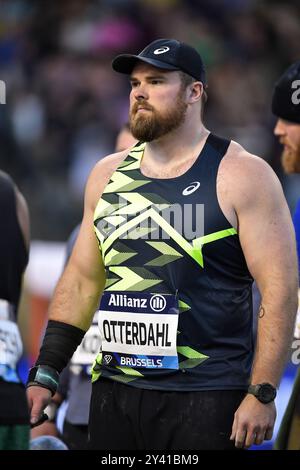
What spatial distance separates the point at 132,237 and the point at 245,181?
0.54 metres

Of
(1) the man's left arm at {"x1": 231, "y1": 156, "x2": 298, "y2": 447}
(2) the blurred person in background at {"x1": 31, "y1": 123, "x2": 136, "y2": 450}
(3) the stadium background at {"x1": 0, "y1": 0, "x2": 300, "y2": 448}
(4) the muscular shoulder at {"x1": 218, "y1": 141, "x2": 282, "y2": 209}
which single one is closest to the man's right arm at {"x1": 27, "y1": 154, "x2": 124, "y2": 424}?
(4) the muscular shoulder at {"x1": 218, "y1": 141, "x2": 282, "y2": 209}

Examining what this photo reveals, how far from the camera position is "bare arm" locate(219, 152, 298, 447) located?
502 centimetres

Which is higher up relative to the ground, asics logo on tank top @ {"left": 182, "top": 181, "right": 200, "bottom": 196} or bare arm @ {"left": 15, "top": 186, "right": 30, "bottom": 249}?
asics logo on tank top @ {"left": 182, "top": 181, "right": 200, "bottom": 196}

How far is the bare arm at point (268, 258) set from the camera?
16.5 feet

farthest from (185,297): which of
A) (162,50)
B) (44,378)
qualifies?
(162,50)

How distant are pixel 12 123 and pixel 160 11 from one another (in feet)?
8.27

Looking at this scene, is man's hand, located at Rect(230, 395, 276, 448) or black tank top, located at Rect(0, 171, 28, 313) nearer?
black tank top, located at Rect(0, 171, 28, 313)

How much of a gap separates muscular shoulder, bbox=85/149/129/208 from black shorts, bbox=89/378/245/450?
873 millimetres

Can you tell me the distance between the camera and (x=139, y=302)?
5.13 metres

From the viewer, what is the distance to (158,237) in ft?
16.9

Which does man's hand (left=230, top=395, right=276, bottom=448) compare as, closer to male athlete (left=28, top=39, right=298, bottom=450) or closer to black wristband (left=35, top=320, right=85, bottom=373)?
male athlete (left=28, top=39, right=298, bottom=450)

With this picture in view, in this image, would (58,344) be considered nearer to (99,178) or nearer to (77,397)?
(99,178)

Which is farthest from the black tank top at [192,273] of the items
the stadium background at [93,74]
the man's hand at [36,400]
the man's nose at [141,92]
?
the stadium background at [93,74]
